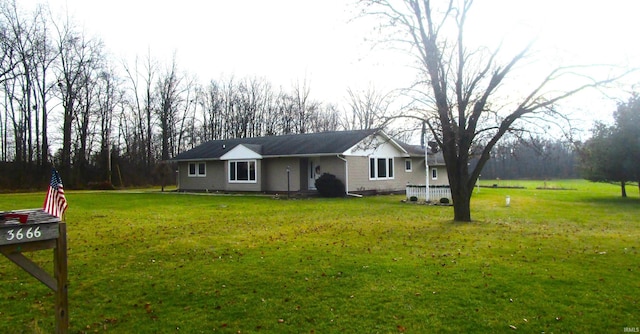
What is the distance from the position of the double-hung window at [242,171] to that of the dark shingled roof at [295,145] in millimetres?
1054

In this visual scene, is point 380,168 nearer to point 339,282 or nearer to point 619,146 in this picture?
point 619,146

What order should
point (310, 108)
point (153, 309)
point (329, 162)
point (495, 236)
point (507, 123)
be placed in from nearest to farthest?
point (153, 309), point (495, 236), point (507, 123), point (329, 162), point (310, 108)

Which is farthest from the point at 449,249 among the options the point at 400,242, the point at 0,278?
the point at 0,278

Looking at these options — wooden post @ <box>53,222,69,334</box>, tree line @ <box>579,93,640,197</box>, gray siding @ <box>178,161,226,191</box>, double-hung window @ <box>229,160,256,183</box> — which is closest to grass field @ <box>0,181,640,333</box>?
wooden post @ <box>53,222,69,334</box>

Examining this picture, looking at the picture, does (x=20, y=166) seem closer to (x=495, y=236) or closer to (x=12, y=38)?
(x=12, y=38)

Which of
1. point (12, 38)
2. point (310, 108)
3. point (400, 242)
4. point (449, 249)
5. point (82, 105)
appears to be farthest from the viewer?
point (310, 108)

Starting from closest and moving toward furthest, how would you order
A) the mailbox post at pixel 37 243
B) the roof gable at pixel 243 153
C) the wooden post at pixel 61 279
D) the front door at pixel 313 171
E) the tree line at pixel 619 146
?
the mailbox post at pixel 37 243 < the wooden post at pixel 61 279 < the tree line at pixel 619 146 < the front door at pixel 313 171 < the roof gable at pixel 243 153

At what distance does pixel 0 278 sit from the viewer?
6746mm

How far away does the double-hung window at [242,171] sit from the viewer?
28047 mm

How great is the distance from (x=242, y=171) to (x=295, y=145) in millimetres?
3882

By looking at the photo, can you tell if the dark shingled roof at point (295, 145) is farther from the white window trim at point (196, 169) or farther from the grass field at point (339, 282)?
the grass field at point (339, 282)

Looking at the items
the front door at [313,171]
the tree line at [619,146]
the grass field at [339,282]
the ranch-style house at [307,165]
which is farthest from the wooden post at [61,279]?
the tree line at [619,146]

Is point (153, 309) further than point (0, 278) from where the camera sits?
No

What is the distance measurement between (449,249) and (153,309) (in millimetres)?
5659
